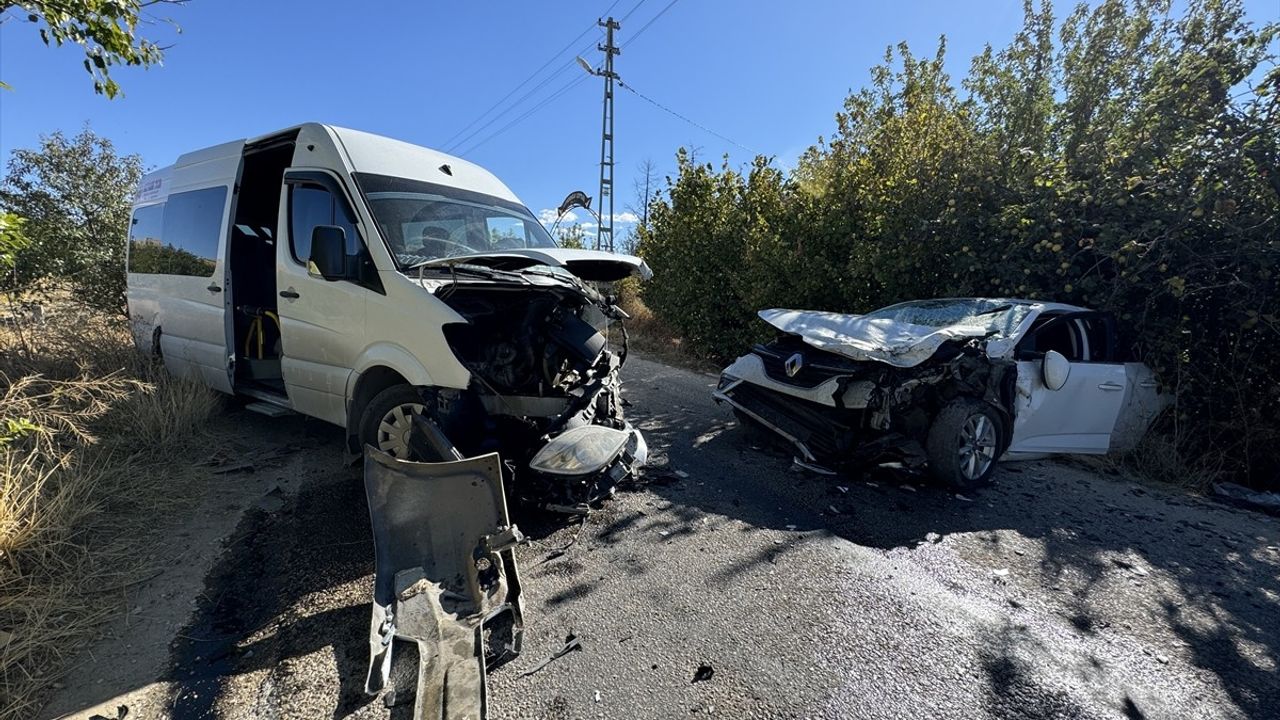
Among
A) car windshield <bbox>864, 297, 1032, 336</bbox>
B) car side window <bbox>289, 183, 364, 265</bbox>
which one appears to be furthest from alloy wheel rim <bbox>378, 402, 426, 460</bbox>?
car windshield <bbox>864, 297, 1032, 336</bbox>

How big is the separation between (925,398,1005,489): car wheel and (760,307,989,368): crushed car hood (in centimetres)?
53

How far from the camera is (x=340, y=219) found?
13.2 ft

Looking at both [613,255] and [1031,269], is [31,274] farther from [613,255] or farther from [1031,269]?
[1031,269]

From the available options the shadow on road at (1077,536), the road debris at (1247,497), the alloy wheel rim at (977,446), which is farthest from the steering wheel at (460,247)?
the road debris at (1247,497)

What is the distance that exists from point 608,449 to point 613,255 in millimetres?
1377

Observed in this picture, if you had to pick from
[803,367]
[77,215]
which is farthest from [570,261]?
[77,215]

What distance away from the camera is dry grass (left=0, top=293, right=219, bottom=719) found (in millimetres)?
2383

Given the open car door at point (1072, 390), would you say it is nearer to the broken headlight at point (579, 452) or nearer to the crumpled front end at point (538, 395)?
the crumpled front end at point (538, 395)

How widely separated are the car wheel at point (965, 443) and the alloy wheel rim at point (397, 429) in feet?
12.7

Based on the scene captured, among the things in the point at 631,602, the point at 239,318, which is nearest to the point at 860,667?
the point at 631,602

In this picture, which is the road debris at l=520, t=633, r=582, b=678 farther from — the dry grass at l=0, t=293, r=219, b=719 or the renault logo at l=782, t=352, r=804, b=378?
the renault logo at l=782, t=352, r=804, b=378

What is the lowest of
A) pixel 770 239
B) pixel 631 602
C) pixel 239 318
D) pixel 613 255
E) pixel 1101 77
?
pixel 631 602

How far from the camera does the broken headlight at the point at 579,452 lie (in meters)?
3.37

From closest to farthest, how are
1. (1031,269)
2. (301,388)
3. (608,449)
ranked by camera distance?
(608,449) < (301,388) < (1031,269)
